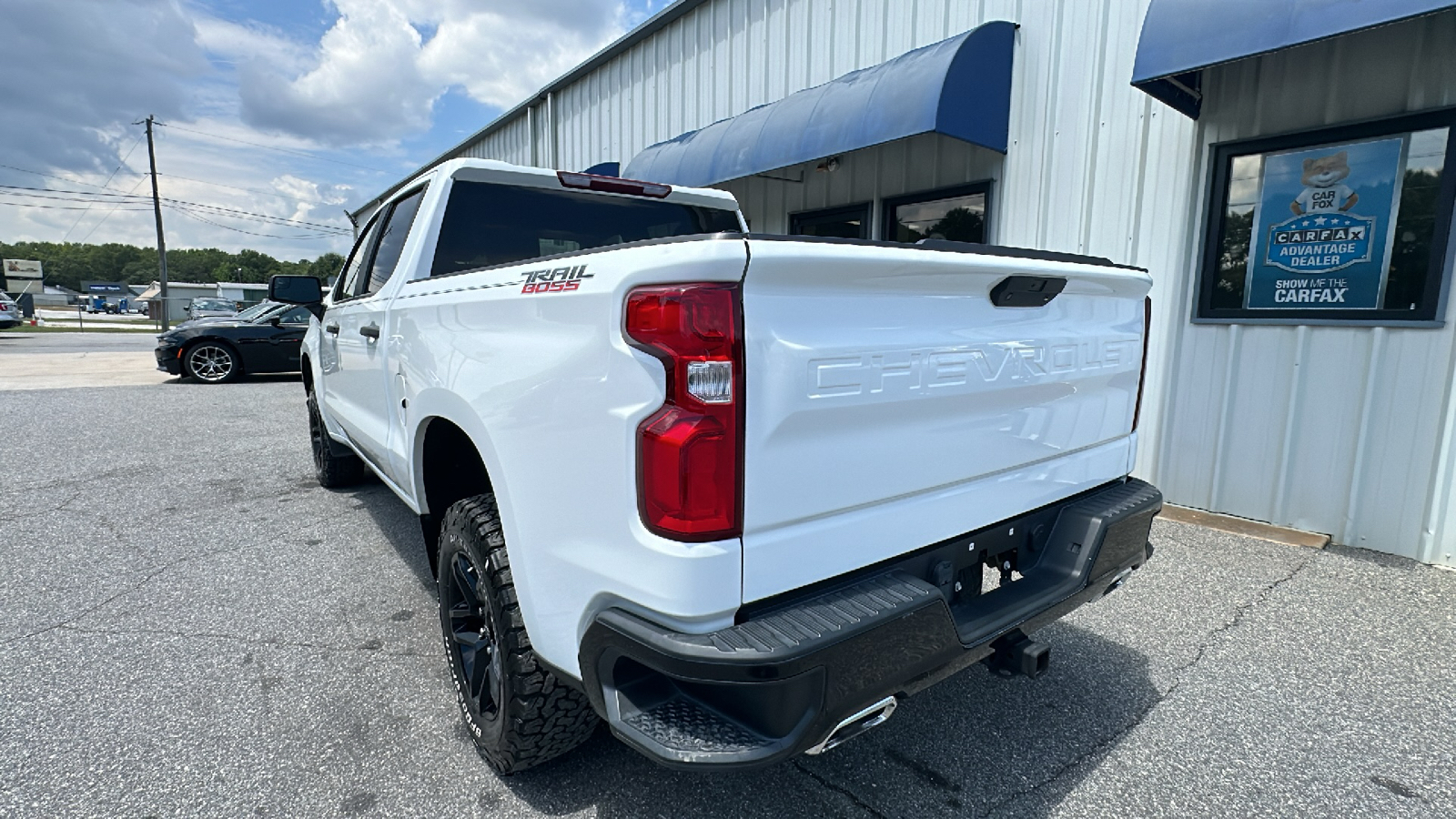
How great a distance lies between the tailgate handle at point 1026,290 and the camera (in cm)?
191

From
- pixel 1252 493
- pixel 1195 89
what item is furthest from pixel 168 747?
pixel 1195 89

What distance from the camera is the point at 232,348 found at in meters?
12.2

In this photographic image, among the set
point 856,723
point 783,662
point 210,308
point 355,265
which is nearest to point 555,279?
point 783,662

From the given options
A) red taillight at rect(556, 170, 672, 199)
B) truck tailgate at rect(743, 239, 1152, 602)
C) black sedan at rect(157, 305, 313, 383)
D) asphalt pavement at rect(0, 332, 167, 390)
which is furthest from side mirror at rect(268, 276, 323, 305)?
asphalt pavement at rect(0, 332, 167, 390)

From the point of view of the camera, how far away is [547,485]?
171 cm

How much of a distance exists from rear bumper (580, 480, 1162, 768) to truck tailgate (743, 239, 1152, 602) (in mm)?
81

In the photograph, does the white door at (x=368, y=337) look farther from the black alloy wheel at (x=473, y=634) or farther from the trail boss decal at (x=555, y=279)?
the trail boss decal at (x=555, y=279)

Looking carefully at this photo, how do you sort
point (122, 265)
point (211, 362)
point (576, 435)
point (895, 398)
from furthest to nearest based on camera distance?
1. point (122, 265)
2. point (211, 362)
3. point (895, 398)
4. point (576, 435)

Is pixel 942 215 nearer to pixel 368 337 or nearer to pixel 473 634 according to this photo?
pixel 368 337

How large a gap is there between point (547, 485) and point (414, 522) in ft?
10.9

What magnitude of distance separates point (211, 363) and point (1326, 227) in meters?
14.7

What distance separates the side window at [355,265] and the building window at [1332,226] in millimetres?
5213

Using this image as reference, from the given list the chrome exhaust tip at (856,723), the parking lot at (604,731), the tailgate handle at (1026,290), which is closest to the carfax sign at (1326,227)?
the parking lot at (604,731)

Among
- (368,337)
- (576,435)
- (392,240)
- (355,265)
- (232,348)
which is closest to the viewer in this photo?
(576,435)
